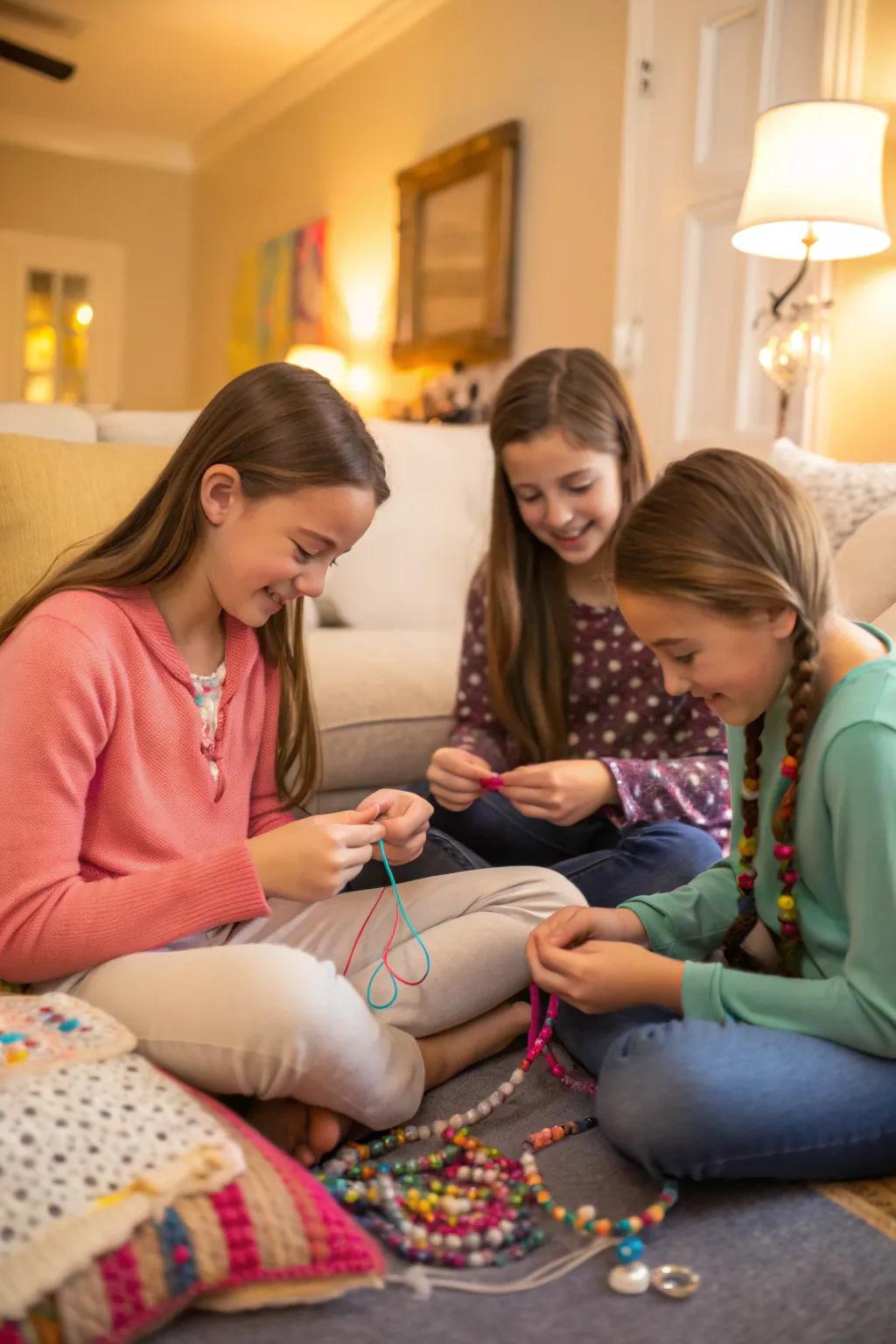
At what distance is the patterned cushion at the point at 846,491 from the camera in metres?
1.92

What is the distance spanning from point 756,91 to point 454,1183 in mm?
2830

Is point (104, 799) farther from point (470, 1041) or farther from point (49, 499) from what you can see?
point (49, 499)

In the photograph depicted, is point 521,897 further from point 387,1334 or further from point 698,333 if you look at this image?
point 698,333

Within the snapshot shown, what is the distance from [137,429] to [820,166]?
1420mm

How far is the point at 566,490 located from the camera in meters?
1.67

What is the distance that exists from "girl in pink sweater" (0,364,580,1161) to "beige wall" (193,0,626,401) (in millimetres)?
2597

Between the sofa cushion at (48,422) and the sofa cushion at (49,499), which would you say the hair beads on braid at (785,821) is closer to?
the sofa cushion at (49,499)

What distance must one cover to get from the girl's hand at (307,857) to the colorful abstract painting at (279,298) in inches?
179

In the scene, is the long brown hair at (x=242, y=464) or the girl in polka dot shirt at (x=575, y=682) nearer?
the long brown hair at (x=242, y=464)

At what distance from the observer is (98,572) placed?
1.30 meters

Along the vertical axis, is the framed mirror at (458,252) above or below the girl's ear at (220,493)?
above

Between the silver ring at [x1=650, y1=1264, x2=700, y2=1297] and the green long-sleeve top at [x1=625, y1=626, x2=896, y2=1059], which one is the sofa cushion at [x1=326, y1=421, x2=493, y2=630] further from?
the silver ring at [x1=650, y1=1264, x2=700, y2=1297]

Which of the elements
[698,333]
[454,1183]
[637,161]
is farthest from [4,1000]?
[637,161]

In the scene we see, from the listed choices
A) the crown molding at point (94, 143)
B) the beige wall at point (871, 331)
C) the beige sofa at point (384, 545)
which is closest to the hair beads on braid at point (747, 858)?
the beige sofa at point (384, 545)
